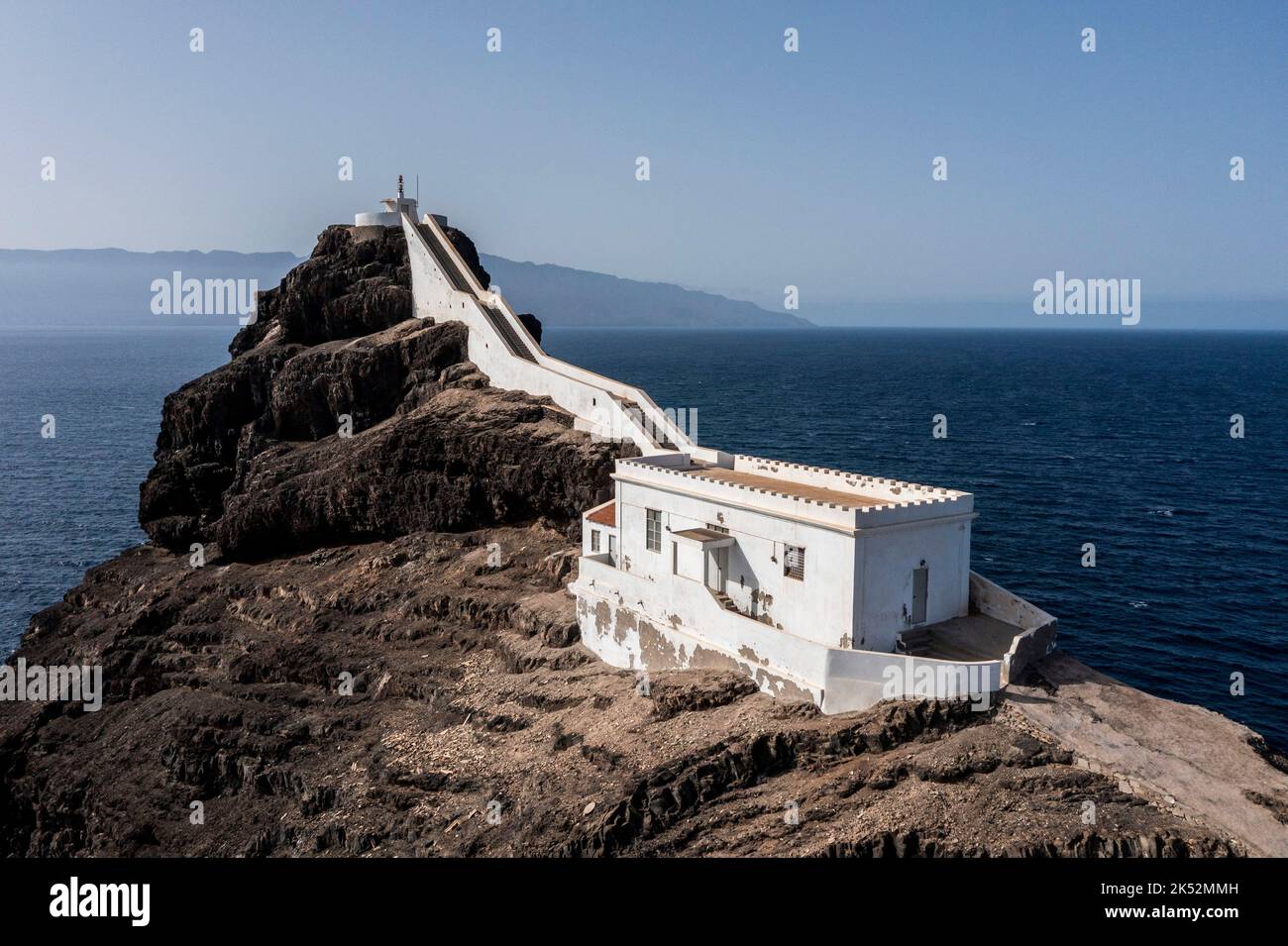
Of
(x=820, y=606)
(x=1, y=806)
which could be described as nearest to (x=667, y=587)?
(x=820, y=606)

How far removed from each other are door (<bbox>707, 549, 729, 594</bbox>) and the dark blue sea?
19620mm

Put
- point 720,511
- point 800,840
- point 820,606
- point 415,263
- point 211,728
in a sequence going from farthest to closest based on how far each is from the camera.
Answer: point 415,263 → point 211,728 → point 720,511 → point 820,606 → point 800,840

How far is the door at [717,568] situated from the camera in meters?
37.9

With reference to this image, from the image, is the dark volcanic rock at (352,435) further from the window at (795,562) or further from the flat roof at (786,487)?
the window at (795,562)

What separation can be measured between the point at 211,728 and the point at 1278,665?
47158mm

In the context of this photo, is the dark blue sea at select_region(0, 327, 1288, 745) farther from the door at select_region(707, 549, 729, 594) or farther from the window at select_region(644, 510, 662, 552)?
the window at select_region(644, 510, 662, 552)

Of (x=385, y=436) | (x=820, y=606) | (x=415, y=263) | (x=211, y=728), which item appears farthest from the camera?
(x=415, y=263)

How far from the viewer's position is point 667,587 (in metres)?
38.9

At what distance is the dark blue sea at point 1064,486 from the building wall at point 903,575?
14.2 metres

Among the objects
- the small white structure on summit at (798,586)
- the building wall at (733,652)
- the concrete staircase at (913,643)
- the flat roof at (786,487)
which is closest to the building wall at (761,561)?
the small white structure on summit at (798,586)

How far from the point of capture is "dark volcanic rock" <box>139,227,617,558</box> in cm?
5406

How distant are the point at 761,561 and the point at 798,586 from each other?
80.2 inches

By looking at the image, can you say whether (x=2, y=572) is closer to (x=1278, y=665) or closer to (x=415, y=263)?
(x=415, y=263)

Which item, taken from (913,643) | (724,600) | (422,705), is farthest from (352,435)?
(913,643)
